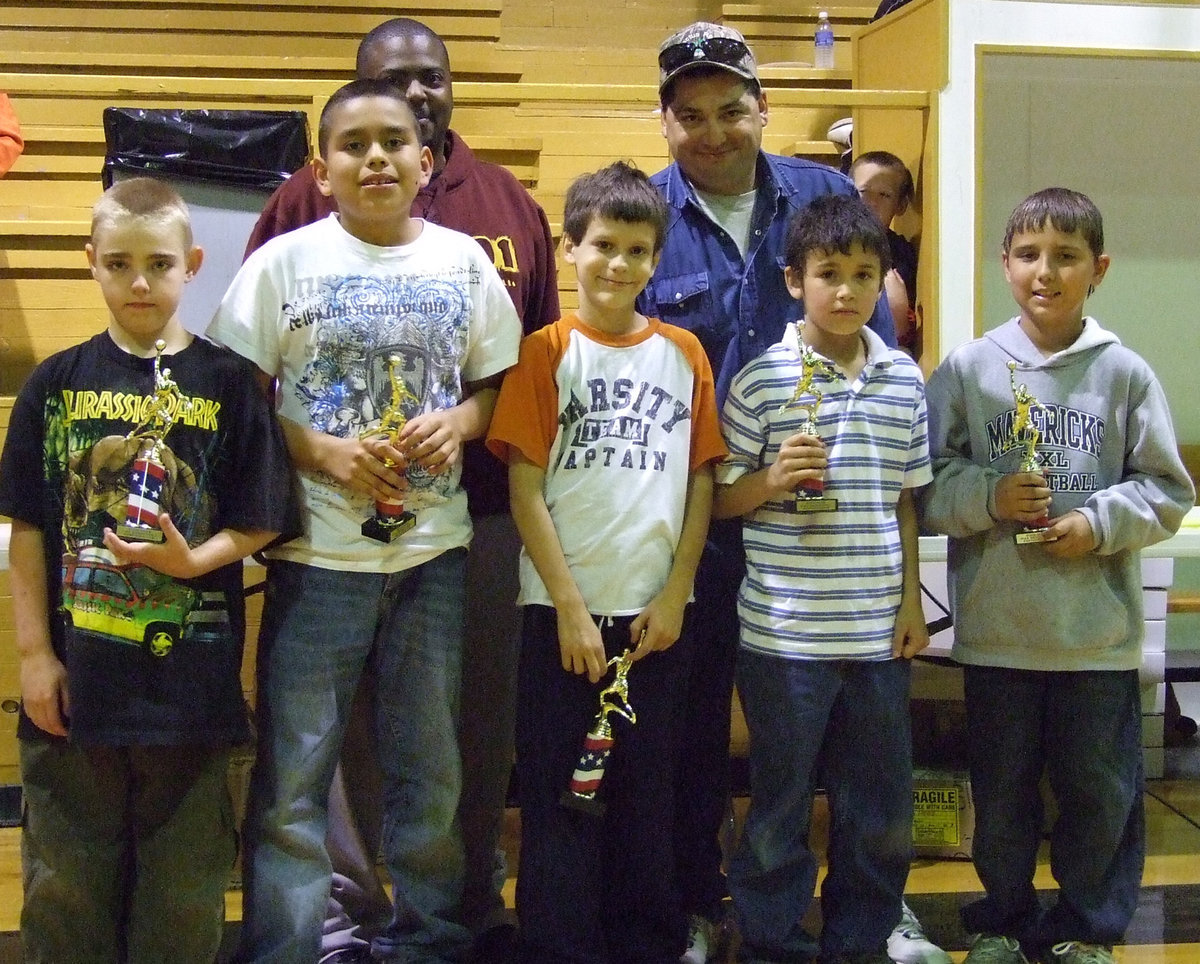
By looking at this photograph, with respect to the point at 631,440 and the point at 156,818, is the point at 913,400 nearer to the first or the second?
the point at 631,440

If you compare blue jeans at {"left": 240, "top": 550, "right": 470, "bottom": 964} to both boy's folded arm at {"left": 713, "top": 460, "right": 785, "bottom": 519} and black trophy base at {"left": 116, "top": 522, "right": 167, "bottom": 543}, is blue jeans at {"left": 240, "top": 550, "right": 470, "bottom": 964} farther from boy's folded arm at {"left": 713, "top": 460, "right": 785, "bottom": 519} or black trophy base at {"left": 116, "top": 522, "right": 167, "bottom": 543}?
boy's folded arm at {"left": 713, "top": 460, "right": 785, "bottom": 519}

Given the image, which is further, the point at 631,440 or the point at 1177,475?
the point at 1177,475

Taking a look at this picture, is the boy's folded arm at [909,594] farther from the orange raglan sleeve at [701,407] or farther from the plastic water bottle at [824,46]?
the plastic water bottle at [824,46]

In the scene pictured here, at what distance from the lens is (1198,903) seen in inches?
97.5

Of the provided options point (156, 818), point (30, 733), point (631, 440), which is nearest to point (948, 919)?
point (631, 440)

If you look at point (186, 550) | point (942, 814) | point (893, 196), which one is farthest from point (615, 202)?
point (893, 196)

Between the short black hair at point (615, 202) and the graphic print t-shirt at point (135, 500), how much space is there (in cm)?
60

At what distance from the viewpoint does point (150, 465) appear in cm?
169

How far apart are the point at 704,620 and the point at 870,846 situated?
1.58ft

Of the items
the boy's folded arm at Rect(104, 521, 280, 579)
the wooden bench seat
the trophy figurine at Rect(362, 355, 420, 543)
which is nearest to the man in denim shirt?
the trophy figurine at Rect(362, 355, 420, 543)

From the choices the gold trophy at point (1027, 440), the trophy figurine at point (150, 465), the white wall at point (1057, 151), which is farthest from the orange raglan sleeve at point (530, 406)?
the white wall at point (1057, 151)

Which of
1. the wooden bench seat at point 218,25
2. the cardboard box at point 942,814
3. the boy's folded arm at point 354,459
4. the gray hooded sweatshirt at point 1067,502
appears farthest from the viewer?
the wooden bench seat at point 218,25

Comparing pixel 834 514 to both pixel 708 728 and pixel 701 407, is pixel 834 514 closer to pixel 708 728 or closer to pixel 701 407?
pixel 701 407

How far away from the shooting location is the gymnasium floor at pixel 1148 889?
7.35 feet
